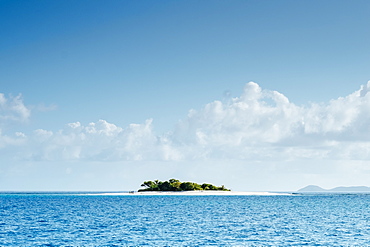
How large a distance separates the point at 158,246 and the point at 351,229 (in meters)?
34.5

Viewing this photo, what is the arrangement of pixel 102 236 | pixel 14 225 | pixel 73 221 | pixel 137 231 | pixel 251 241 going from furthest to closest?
pixel 73 221 < pixel 14 225 < pixel 137 231 < pixel 102 236 < pixel 251 241

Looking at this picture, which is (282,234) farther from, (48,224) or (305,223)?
(48,224)

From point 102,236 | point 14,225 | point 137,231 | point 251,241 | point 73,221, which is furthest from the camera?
point 73,221

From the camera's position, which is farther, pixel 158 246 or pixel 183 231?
pixel 183 231

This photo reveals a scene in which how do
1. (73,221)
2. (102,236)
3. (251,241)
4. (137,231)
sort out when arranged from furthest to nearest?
(73,221)
(137,231)
(102,236)
(251,241)

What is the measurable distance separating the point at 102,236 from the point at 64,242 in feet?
22.0

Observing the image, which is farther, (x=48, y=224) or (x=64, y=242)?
(x=48, y=224)

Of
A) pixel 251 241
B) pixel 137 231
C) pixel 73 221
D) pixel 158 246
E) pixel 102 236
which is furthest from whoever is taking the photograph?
pixel 73 221

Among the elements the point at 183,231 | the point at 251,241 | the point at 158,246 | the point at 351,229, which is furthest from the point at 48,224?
the point at 351,229

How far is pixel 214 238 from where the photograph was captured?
61656mm

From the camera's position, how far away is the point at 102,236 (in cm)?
6366

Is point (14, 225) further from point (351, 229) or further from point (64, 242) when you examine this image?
point (351, 229)

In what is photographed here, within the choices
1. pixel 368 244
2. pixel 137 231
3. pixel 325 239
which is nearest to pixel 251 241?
pixel 325 239

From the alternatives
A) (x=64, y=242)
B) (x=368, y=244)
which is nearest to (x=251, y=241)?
(x=368, y=244)
